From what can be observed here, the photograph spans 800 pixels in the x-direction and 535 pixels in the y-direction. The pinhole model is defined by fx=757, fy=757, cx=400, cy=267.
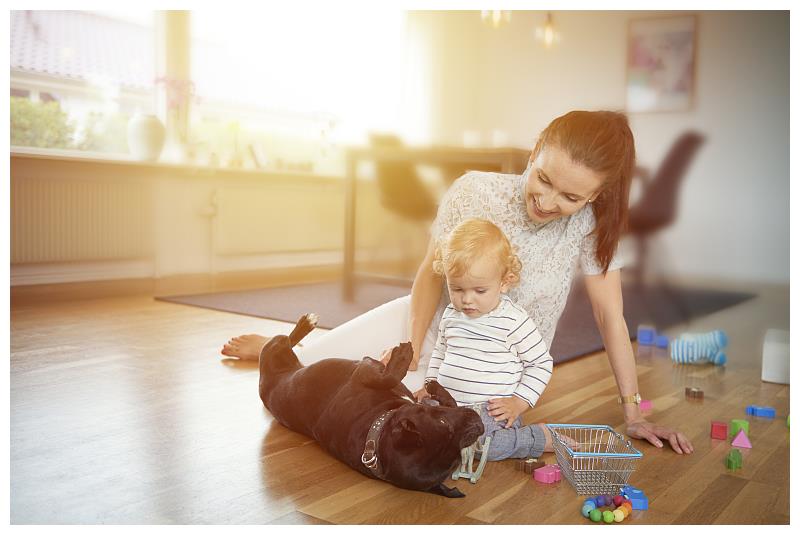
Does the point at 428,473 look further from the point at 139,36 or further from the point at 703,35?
the point at 703,35

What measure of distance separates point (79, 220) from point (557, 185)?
3.10 m

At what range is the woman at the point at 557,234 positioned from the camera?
156 centimetres

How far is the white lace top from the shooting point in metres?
1.80

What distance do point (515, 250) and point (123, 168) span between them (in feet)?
9.72

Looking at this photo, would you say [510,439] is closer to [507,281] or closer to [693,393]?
[507,281]

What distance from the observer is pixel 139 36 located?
4.57 metres

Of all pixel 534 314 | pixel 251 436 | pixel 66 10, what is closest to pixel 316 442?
pixel 251 436

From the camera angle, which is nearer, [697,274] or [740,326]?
[740,326]

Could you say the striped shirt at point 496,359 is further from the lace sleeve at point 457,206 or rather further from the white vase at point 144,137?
the white vase at point 144,137

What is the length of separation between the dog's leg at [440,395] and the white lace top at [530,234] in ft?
1.40

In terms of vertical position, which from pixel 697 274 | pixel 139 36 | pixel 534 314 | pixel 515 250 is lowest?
pixel 697 274

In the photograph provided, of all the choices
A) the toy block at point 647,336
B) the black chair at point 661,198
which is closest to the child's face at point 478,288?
the toy block at point 647,336

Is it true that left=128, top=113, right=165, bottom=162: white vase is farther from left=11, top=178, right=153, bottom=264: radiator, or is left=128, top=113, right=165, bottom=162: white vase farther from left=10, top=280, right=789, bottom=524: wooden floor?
left=10, top=280, right=789, bottom=524: wooden floor

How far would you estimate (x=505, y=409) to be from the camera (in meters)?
1.58
